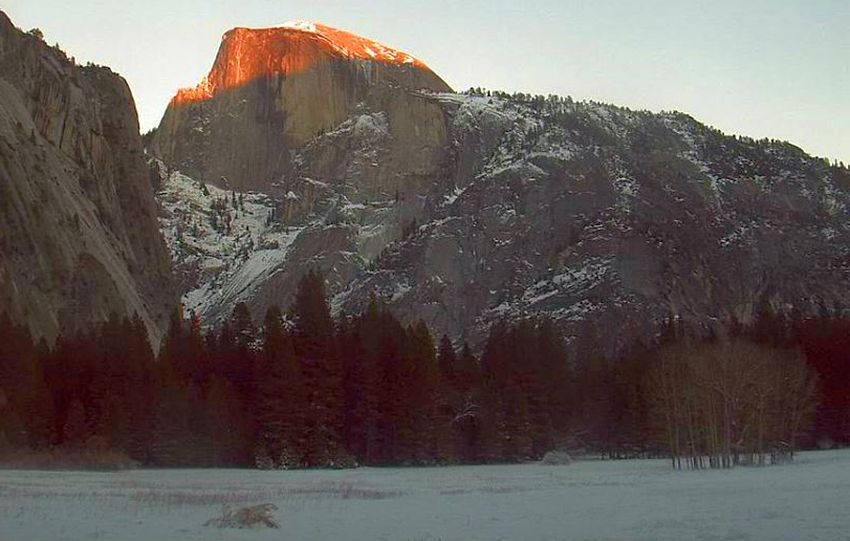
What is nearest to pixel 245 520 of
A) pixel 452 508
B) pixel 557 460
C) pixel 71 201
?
pixel 452 508

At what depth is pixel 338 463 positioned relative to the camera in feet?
240

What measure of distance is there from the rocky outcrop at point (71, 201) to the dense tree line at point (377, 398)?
89.1ft

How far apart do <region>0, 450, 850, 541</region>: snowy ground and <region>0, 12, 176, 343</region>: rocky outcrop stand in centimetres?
6573

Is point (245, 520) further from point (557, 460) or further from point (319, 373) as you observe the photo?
point (557, 460)

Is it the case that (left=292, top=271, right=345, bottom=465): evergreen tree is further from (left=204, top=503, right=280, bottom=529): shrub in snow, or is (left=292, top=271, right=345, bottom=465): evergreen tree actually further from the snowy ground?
(left=204, top=503, right=280, bottom=529): shrub in snow

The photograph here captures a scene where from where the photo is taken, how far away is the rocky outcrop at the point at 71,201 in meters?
112

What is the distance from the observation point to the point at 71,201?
126 meters

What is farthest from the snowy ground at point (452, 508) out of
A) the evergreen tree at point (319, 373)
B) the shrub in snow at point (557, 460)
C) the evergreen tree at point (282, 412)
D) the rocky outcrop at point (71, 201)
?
the rocky outcrop at point (71, 201)

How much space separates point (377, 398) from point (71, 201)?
65.4 m

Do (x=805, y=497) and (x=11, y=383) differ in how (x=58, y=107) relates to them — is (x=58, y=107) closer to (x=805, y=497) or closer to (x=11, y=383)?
(x=11, y=383)

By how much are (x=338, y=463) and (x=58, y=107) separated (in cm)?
8954

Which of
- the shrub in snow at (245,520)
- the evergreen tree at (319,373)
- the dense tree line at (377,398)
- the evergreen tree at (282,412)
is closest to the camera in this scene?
the shrub in snow at (245,520)

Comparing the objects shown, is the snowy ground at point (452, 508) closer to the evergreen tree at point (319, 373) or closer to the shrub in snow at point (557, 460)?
the evergreen tree at point (319, 373)

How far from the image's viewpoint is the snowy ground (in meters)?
24.2
